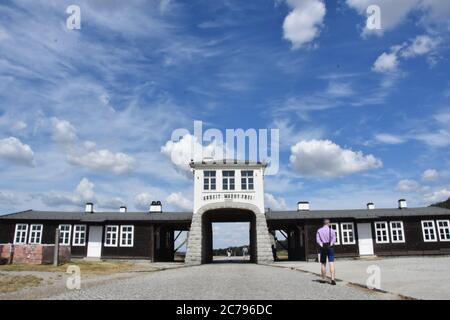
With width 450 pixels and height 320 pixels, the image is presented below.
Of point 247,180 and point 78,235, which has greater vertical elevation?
point 247,180

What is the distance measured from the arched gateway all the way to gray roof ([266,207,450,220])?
6.80 feet

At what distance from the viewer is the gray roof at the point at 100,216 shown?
32656 millimetres

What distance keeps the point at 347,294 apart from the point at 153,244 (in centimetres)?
2519

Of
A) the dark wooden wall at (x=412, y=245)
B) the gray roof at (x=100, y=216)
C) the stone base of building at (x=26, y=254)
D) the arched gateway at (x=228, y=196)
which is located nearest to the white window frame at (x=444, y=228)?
the dark wooden wall at (x=412, y=245)

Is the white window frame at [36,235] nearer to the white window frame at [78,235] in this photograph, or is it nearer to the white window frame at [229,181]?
the white window frame at [78,235]

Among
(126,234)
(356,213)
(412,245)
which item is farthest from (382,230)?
(126,234)

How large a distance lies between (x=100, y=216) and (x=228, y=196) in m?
11.5

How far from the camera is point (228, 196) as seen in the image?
31078mm

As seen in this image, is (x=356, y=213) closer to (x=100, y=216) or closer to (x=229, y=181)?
(x=229, y=181)

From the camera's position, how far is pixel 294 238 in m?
37.9

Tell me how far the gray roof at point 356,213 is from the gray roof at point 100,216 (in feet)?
25.5

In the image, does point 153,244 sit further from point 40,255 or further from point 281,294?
point 281,294

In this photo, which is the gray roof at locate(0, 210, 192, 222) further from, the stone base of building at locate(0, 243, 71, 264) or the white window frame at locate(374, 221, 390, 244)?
the white window frame at locate(374, 221, 390, 244)

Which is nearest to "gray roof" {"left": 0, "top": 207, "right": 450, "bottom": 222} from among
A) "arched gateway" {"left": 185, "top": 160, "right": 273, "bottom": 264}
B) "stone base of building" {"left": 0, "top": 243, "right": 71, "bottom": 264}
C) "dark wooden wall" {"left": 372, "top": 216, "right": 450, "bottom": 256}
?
"dark wooden wall" {"left": 372, "top": 216, "right": 450, "bottom": 256}
